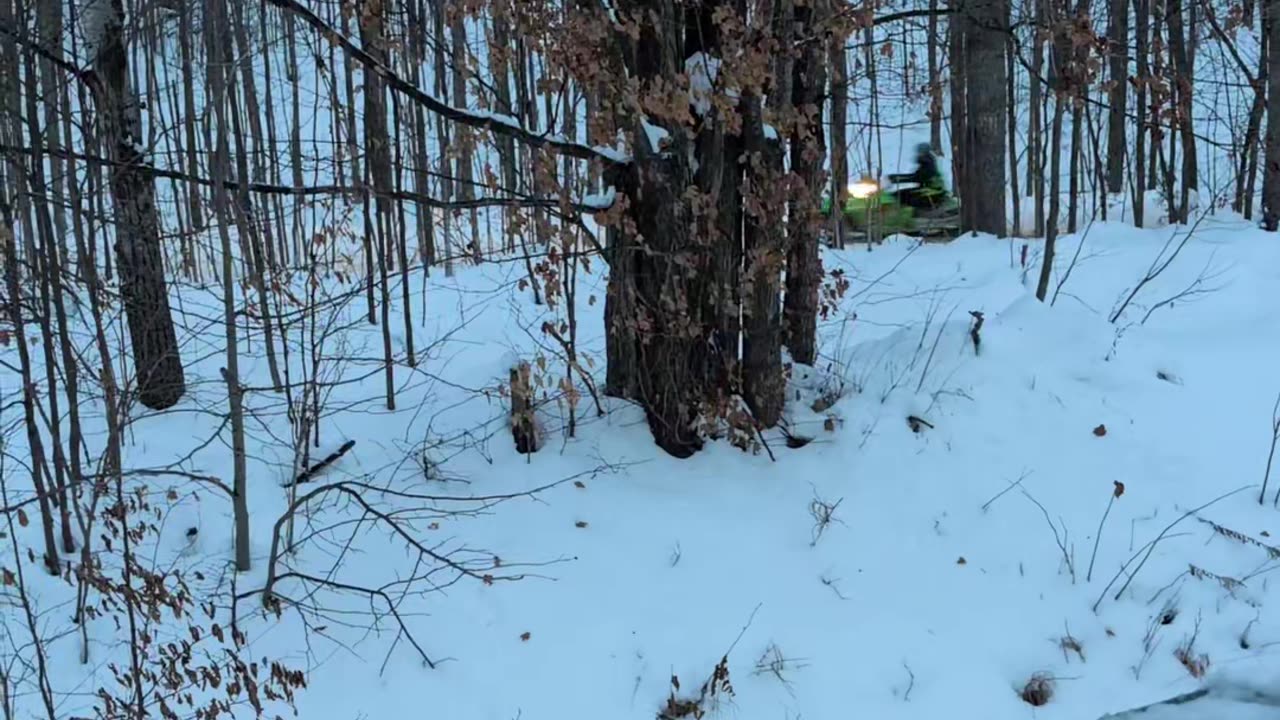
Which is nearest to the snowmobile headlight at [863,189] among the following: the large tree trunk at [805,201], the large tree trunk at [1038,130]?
the large tree trunk at [1038,130]

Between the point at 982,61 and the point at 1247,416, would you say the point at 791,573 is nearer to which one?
the point at 1247,416

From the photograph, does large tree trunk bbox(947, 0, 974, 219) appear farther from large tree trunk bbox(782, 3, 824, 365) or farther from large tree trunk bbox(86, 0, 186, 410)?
large tree trunk bbox(86, 0, 186, 410)

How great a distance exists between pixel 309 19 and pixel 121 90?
7.25ft

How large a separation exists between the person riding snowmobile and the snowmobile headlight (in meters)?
0.33

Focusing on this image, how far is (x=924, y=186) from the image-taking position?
13.8 m

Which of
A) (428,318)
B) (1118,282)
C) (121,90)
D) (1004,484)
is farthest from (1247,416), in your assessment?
(121,90)

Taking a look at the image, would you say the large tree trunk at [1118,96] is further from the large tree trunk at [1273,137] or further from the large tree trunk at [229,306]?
the large tree trunk at [229,306]

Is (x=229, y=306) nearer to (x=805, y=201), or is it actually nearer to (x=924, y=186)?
(x=805, y=201)

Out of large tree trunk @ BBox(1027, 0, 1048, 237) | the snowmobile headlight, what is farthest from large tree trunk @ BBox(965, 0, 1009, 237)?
the snowmobile headlight

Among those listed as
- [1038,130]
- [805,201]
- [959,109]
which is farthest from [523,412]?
[959,109]

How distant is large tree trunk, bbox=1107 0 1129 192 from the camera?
1201 centimetres

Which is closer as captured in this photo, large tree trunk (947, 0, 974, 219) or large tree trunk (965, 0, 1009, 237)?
large tree trunk (965, 0, 1009, 237)

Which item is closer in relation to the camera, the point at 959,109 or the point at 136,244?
the point at 136,244

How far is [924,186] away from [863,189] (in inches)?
34.2
